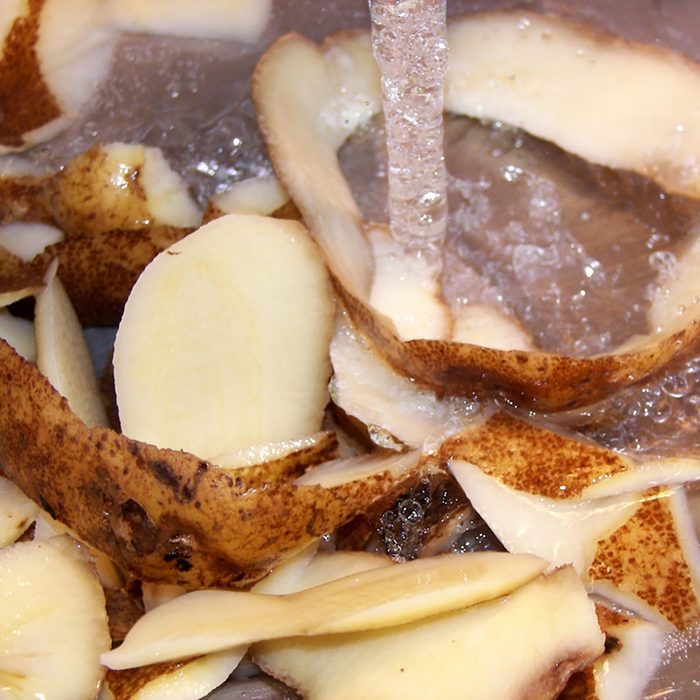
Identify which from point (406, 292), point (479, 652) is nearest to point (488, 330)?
point (406, 292)

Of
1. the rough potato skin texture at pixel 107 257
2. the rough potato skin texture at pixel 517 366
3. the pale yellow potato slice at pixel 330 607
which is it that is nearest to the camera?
the pale yellow potato slice at pixel 330 607

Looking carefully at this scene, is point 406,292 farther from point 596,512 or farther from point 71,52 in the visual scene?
point 71,52

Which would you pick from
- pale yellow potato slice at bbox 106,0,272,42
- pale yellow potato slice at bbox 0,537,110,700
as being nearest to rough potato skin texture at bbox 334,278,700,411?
pale yellow potato slice at bbox 0,537,110,700

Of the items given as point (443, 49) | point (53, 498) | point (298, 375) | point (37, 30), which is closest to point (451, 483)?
point (298, 375)

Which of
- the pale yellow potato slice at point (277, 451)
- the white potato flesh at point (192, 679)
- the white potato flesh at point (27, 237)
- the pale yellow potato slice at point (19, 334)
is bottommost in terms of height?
the white potato flesh at point (192, 679)

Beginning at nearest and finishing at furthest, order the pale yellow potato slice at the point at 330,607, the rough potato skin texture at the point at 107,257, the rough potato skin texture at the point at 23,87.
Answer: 1. the pale yellow potato slice at the point at 330,607
2. the rough potato skin texture at the point at 107,257
3. the rough potato skin texture at the point at 23,87

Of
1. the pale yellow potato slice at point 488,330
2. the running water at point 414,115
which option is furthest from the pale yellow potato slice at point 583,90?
the pale yellow potato slice at point 488,330

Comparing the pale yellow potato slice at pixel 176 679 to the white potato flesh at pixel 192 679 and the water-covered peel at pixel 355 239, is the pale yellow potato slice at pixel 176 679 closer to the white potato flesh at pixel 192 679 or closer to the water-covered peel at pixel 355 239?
the white potato flesh at pixel 192 679
